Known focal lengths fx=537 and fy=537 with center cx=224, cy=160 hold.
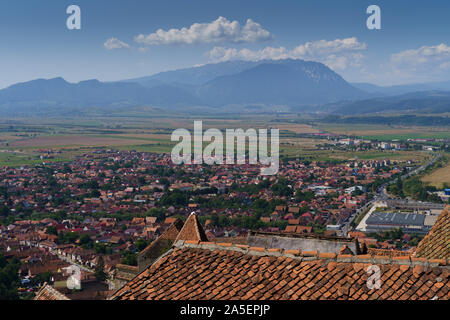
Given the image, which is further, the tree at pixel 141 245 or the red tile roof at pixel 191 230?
the tree at pixel 141 245

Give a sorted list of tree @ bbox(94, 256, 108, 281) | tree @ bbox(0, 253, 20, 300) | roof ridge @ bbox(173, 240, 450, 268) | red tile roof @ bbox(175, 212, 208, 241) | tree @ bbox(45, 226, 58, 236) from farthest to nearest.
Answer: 1. tree @ bbox(45, 226, 58, 236)
2. tree @ bbox(94, 256, 108, 281)
3. tree @ bbox(0, 253, 20, 300)
4. red tile roof @ bbox(175, 212, 208, 241)
5. roof ridge @ bbox(173, 240, 450, 268)

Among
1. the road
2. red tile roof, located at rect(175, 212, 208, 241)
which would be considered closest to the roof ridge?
red tile roof, located at rect(175, 212, 208, 241)

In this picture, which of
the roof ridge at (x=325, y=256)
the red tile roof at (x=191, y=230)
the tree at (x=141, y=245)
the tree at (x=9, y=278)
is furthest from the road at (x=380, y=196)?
the roof ridge at (x=325, y=256)

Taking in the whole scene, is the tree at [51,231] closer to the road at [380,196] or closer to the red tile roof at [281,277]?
the road at [380,196]

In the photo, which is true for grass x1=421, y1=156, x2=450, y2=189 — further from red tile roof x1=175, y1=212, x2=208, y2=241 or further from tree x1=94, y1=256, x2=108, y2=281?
red tile roof x1=175, y1=212, x2=208, y2=241

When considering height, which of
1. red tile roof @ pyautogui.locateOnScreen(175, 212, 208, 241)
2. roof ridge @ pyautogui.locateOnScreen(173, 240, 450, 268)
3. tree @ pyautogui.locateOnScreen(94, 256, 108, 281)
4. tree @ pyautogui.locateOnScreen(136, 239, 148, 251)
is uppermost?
roof ridge @ pyautogui.locateOnScreen(173, 240, 450, 268)

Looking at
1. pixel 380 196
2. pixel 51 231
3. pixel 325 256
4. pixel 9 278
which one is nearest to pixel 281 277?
pixel 325 256

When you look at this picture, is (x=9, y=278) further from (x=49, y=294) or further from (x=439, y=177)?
(x=439, y=177)

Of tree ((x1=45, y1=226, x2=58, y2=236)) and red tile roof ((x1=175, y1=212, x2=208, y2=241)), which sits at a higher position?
red tile roof ((x1=175, y1=212, x2=208, y2=241))

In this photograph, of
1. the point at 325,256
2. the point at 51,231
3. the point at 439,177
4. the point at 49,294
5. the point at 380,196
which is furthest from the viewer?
the point at 439,177
